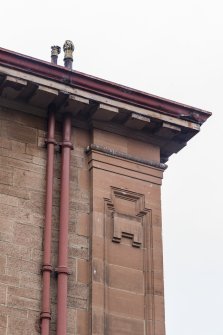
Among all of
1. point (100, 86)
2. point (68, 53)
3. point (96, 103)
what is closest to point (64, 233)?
point (96, 103)

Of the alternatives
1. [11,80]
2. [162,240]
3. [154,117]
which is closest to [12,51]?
[11,80]

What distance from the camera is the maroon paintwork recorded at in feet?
53.1

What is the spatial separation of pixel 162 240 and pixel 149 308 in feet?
4.28

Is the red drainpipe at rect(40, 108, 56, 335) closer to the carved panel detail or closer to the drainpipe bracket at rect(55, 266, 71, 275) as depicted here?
the drainpipe bracket at rect(55, 266, 71, 275)

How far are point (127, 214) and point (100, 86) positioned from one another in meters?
2.16

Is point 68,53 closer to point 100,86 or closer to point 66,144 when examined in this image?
point 100,86

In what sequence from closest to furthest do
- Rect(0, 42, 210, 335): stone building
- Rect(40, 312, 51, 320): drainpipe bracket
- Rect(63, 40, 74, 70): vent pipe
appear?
Rect(40, 312, 51, 320): drainpipe bracket → Rect(0, 42, 210, 335): stone building → Rect(63, 40, 74, 70): vent pipe

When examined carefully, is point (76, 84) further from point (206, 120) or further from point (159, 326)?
point (159, 326)

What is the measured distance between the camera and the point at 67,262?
15539mm

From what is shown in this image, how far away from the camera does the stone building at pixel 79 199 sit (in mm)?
15250

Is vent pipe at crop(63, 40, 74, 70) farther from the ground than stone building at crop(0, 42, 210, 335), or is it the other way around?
vent pipe at crop(63, 40, 74, 70)

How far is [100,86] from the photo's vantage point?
1677cm

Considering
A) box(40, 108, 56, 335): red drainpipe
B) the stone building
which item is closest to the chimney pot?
the stone building

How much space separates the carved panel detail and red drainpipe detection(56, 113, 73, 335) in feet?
2.74
